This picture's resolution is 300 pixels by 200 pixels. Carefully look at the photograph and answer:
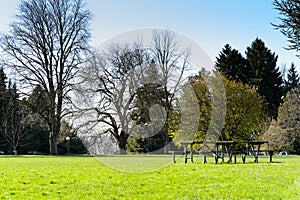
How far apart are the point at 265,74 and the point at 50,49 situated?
30.5m

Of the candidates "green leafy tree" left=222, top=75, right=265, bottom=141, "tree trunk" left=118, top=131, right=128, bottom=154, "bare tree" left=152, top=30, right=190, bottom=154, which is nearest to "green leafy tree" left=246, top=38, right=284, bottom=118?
"bare tree" left=152, top=30, right=190, bottom=154

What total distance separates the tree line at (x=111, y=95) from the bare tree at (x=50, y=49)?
8cm

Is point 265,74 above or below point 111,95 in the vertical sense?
above

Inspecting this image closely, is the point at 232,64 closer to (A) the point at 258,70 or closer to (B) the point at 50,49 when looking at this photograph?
(A) the point at 258,70

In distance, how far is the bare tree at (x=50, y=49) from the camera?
1260 inches

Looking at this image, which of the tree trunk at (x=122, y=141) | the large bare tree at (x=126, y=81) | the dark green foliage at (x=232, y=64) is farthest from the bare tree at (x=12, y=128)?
the dark green foliage at (x=232, y=64)

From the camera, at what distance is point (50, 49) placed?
3300cm

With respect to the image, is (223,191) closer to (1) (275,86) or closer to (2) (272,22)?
(2) (272,22)

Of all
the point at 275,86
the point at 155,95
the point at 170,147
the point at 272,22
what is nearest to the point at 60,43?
the point at 155,95

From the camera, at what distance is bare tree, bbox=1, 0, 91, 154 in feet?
105

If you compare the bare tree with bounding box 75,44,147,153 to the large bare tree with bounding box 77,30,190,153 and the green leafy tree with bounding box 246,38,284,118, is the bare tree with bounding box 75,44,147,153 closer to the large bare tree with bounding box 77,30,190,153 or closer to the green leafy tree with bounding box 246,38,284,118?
the large bare tree with bounding box 77,30,190,153

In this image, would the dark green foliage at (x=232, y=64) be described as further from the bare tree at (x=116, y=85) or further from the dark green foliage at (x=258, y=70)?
the bare tree at (x=116, y=85)

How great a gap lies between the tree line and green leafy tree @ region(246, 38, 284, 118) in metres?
9.15

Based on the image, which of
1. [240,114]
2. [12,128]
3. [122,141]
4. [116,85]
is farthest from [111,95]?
[240,114]
